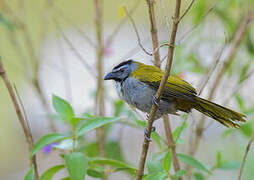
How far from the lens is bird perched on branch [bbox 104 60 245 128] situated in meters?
1.72

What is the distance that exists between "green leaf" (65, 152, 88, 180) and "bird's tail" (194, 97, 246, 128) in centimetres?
70

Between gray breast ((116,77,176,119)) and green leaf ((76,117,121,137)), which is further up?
green leaf ((76,117,121,137))

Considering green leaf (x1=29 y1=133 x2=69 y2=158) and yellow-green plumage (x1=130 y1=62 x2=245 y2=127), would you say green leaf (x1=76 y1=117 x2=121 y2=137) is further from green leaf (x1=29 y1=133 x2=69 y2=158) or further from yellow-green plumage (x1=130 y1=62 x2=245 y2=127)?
yellow-green plumage (x1=130 y1=62 x2=245 y2=127)

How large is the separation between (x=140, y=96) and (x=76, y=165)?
733mm

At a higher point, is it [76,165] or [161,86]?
[161,86]

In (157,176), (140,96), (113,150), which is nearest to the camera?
(157,176)

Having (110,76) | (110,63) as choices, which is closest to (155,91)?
(110,76)

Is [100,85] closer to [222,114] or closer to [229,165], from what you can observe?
[222,114]

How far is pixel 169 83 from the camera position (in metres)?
1.88

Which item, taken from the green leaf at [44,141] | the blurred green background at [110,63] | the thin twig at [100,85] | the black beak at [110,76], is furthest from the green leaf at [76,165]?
the black beak at [110,76]

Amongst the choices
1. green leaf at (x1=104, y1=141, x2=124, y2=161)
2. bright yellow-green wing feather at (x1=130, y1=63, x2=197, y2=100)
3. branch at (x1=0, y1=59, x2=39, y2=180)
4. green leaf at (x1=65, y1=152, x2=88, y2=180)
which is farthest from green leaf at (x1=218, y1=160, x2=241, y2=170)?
branch at (x1=0, y1=59, x2=39, y2=180)

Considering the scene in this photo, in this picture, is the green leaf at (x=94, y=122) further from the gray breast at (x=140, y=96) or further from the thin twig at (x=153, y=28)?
the gray breast at (x=140, y=96)

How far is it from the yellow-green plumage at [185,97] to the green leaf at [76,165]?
0.70 m

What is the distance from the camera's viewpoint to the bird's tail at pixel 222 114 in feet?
5.39
